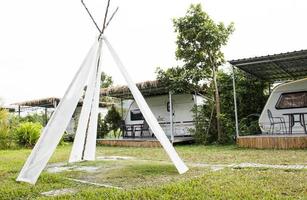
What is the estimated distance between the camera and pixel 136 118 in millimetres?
16797

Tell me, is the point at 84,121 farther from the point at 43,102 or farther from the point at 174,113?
the point at 43,102

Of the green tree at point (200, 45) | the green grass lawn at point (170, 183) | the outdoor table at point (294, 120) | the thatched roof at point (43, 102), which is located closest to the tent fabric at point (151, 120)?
the green grass lawn at point (170, 183)

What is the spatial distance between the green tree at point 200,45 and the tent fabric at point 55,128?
6.54 meters

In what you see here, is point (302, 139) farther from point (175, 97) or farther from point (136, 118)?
point (136, 118)

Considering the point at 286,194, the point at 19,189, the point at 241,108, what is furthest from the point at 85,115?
the point at 241,108

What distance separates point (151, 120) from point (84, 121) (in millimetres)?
2375

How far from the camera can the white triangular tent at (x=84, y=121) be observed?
5.88 meters

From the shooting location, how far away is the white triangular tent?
5883 mm

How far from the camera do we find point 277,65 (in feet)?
38.0

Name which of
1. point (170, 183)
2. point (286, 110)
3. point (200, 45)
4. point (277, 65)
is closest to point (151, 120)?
point (170, 183)

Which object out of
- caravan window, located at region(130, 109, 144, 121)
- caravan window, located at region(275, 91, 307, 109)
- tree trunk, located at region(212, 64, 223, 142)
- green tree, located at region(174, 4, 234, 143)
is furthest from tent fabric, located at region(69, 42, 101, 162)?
caravan window, located at region(130, 109, 144, 121)

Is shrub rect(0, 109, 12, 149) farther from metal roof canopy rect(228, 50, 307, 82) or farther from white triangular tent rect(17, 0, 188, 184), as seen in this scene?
metal roof canopy rect(228, 50, 307, 82)

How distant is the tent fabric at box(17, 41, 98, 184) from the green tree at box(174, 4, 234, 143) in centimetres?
654

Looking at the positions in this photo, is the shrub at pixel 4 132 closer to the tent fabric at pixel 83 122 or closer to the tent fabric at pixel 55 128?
the tent fabric at pixel 83 122
